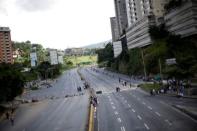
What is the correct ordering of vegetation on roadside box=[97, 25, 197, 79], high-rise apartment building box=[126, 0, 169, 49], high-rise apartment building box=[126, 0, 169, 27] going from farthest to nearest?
high-rise apartment building box=[126, 0, 169, 27] → high-rise apartment building box=[126, 0, 169, 49] → vegetation on roadside box=[97, 25, 197, 79]

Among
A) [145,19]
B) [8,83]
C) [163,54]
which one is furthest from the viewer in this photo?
[145,19]

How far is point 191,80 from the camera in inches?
2950

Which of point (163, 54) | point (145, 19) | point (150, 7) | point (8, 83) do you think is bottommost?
point (8, 83)

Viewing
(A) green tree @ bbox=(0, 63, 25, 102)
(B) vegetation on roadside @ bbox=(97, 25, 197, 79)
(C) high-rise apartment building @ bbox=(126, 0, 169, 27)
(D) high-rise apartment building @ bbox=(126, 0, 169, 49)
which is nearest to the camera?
(B) vegetation on roadside @ bbox=(97, 25, 197, 79)

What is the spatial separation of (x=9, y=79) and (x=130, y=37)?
328ft

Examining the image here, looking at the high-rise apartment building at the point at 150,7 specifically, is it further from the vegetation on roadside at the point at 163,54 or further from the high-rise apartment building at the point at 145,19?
the vegetation on roadside at the point at 163,54

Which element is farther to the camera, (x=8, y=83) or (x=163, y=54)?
(x=163, y=54)

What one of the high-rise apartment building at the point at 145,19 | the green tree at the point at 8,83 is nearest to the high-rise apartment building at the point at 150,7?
the high-rise apartment building at the point at 145,19

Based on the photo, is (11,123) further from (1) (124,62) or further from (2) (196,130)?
(1) (124,62)

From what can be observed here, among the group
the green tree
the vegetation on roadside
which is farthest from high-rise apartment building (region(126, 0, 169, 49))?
the green tree

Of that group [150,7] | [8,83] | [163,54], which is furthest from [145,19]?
[8,83]

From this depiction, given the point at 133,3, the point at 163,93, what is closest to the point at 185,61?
the point at 163,93

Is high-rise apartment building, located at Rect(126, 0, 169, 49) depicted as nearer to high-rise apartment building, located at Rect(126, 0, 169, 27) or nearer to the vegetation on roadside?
high-rise apartment building, located at Rect(126, 0, 169, 27)

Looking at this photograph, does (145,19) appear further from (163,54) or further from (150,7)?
(163,54)
